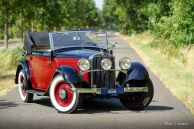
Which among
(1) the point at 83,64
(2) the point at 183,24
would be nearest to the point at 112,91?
(1) the point at 83,64

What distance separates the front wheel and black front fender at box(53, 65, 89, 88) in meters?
0.13

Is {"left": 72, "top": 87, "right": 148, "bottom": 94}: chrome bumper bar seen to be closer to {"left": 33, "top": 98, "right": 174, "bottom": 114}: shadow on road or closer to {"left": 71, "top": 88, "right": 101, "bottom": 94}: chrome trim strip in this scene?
{"left": 71, "top": 88, "right": 101, "bottom": 94}: chrome trim strip

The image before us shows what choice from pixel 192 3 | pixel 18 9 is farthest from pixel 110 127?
pixel 18 9

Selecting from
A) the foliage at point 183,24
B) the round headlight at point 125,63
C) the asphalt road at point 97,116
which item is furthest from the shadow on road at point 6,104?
the foliage at point 183,24

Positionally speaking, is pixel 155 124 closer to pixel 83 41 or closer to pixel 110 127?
pixel 110 127

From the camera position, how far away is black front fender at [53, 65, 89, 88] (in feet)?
33.5

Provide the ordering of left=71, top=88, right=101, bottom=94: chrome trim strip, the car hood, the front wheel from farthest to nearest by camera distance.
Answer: the car hood
the front wheel
left=71, top=88, right=101, bottom=94: chrome trim strip

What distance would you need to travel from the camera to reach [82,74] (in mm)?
10570

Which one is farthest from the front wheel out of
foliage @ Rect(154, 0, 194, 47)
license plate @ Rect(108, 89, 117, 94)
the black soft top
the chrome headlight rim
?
foliage @ Rect(154, 0, 194, 47)

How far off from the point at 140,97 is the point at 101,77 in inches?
41.4

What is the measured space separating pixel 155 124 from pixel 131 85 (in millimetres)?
2106

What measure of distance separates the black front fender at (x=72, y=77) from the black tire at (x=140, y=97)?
1098mm

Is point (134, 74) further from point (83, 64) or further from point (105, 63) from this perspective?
point (83, 64)

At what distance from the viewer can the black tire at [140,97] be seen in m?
11.0
